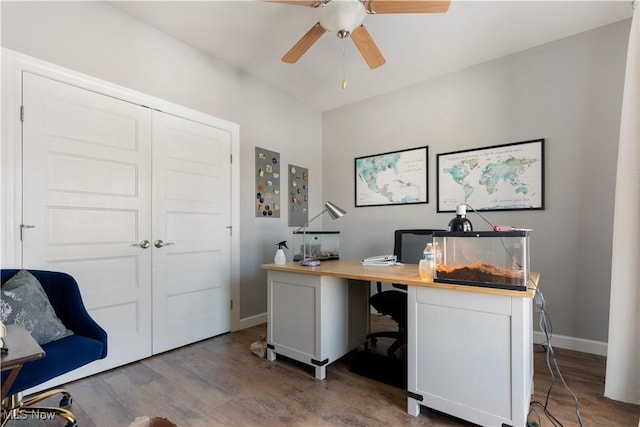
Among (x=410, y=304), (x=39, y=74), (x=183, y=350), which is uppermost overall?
(x=39, y=74)

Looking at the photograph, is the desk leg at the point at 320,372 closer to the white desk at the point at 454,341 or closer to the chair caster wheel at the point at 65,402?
the white desk at the point at 454,341

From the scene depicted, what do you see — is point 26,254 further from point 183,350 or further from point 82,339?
point 183,350

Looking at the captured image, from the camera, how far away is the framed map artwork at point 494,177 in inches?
111

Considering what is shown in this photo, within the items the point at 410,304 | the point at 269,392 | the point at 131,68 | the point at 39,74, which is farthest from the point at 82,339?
the point at 131,68

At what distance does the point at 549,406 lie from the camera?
1.83m

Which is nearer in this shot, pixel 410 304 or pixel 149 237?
pixel 410 304

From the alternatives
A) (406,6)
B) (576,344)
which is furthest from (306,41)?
(576,344)

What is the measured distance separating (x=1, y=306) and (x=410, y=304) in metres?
2.12

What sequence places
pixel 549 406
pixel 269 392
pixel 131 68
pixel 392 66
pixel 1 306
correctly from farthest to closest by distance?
pixel 392 66 < pixel 131 68 < pixel 269 392 < pixel 549 406 < pixel 1 306

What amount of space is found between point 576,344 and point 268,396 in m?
2.65

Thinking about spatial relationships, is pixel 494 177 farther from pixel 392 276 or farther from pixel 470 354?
pixel 470 354

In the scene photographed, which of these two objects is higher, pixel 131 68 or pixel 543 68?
pixel 543 68

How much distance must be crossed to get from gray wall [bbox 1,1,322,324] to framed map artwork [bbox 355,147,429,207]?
0.71 metres

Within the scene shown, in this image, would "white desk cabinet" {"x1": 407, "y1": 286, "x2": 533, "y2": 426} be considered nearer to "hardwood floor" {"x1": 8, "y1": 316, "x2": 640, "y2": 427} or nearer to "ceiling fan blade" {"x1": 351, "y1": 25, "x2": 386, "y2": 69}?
"hardwood floor" {"x1": 8, "y1": 316, "x2": 640, "y2": 427}
